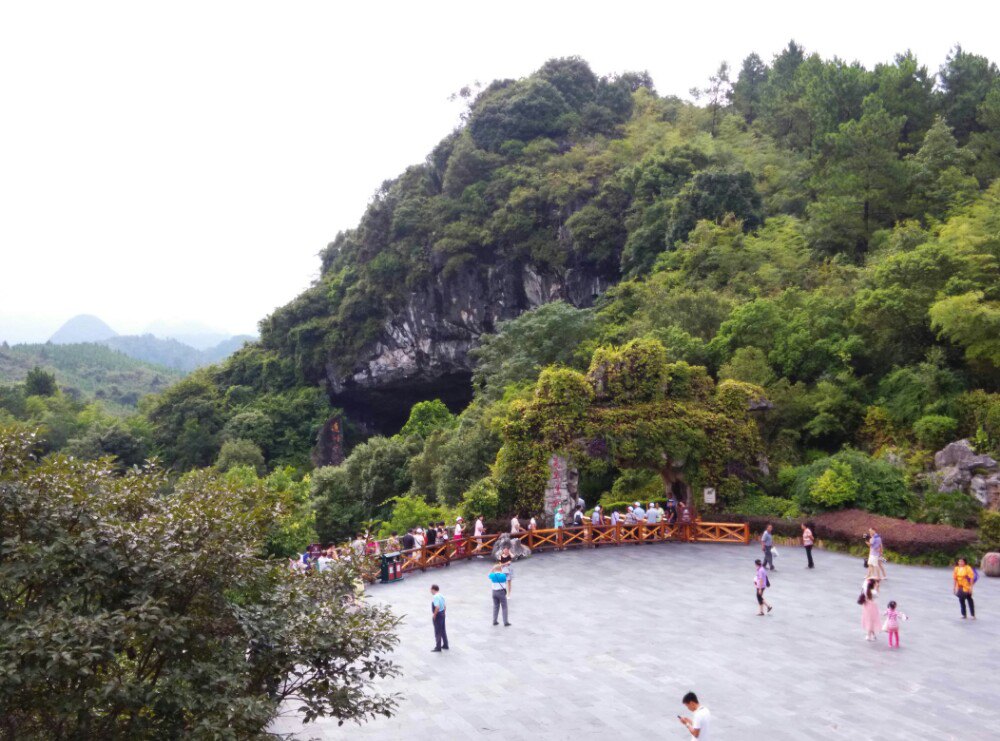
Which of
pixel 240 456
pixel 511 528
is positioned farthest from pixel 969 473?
pixel 240 456

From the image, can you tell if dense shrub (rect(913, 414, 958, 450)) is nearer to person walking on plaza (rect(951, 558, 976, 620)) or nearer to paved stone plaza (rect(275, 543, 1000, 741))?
paved stone plaza (rect(275, 543, 1000, 741))

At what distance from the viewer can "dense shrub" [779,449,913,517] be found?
20.6 meters

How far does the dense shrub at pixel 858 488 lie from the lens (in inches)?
813

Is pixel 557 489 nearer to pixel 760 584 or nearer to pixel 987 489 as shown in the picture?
pixel 760 584

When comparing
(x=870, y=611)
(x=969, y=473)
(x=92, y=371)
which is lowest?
(x=870, y=611)

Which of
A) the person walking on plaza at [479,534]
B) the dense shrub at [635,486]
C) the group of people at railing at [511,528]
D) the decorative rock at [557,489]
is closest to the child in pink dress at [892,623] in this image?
the group of people at railing at [511,528]

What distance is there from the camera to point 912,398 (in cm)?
2339

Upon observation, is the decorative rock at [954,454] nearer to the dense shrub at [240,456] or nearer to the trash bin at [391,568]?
the trash bin at [391,568]

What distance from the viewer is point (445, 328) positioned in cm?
5353

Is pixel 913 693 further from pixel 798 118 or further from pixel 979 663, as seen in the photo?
pixel 798 118

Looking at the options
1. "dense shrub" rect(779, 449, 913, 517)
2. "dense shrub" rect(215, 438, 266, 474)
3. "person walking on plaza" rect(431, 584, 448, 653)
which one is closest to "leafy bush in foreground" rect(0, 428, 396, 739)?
"person walking on plaza" rect(431, 584, 448, 653)

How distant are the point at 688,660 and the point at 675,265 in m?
27.8

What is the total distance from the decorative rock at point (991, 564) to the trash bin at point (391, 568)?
12.7m

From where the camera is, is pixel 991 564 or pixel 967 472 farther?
pixel 967 472
